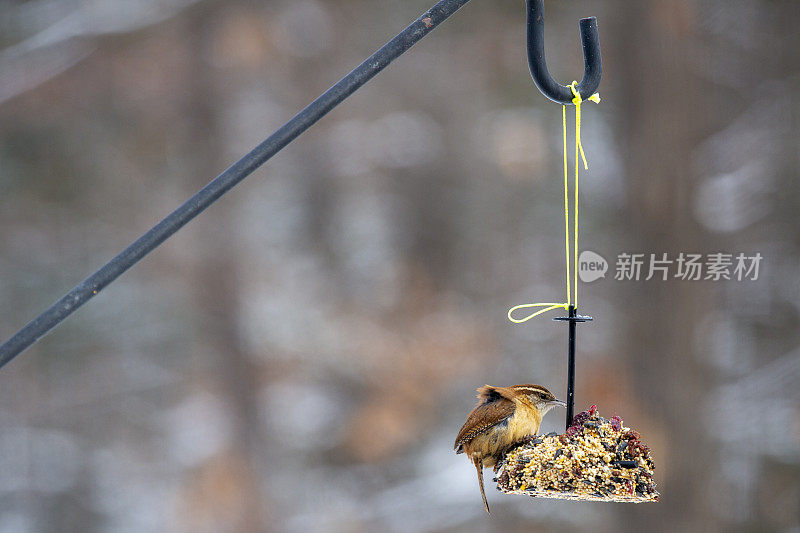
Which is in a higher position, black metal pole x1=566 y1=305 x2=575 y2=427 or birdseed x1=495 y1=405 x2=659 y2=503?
black metal pole x1=566 y1=305 x2=575 y2=427

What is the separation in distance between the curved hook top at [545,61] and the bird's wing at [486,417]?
57 centimetres

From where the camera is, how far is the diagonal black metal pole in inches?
41.9

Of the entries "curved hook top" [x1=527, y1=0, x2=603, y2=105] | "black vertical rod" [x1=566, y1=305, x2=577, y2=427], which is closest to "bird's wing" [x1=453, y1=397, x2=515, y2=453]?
"black vertical rod" [x1=566, y1=305, x2=577, y2=427]

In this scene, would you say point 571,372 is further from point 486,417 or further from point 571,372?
point 486,417

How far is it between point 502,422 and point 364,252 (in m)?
2.57

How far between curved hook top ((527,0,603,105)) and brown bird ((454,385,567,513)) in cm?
55

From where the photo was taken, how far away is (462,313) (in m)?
4.12

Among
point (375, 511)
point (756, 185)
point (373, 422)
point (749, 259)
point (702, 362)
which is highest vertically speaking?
point (756, 185)

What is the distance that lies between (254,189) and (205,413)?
1.11m

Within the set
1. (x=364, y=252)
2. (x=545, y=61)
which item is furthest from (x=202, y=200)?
(x=364, y=252)

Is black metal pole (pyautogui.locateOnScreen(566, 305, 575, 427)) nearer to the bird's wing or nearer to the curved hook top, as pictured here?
the bird's wing

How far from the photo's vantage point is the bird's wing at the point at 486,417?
1580 millimetres

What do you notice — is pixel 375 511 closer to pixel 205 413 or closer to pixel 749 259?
pixel 205 413

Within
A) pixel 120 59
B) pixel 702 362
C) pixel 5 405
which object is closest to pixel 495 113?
pixel 702 362
